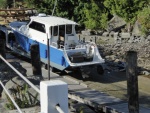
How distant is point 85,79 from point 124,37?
11.2 metres

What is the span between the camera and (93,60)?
16.9 meters

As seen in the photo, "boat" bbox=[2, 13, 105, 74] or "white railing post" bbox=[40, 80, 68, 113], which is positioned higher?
"white railing post" bbox=[40, 80, 68, 113]

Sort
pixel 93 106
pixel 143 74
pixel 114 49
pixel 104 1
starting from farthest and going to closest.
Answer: pixel 104 1, pixel 114 49, pixel 143 74, pixel 93 106

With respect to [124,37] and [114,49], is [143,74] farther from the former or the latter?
[124,37]

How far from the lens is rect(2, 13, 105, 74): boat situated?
16.5 metres

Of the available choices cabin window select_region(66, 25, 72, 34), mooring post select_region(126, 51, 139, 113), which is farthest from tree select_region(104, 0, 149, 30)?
mooring post select_region(126, 51, 139, 113)

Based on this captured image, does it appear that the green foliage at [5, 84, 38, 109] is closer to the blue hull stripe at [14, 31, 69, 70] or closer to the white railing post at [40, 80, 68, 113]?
the white railing post at [40, 80, 68, 113]

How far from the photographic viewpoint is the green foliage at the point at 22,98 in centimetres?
651

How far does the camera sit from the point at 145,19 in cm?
2605

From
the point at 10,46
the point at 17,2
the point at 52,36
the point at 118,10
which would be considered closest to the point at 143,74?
the point at 52,36

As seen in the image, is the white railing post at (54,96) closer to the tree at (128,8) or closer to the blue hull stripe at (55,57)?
the blue hull stripe at (55,57)

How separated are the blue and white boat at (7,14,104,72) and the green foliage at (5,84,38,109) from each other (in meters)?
8.71

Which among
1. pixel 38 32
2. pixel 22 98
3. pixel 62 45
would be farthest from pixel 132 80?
pixel 38 32

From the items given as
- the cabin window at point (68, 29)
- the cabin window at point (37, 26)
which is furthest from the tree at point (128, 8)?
the cabin window at point (68, 29)
